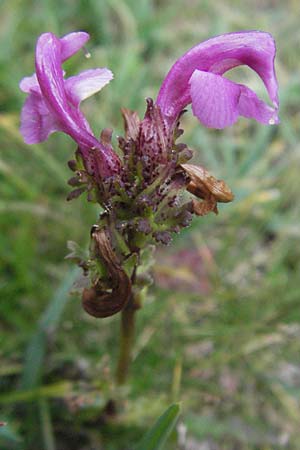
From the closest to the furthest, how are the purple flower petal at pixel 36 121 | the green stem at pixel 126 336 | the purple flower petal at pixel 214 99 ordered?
the purple flower petal at pixel 214 99
the purple flower petal at pixel 36 121
the green stem at pixel 126 336

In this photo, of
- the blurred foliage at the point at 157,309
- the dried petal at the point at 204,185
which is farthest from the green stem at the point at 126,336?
the dried petal at the point at 204,185

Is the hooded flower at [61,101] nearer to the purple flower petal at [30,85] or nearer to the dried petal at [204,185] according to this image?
the purple flower petal at [30,85]

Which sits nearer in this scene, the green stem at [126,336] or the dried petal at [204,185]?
the dried petal at [204,185]

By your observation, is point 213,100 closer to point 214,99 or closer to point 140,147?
point 214,99

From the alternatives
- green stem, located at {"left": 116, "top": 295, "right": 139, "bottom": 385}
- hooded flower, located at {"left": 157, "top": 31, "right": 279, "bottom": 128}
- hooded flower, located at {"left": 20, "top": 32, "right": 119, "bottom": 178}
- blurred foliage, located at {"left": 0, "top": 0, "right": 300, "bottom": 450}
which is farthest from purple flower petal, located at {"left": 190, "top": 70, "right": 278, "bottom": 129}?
blurred foliage, located at {"left": 0, "top": 0, "right": 300, "bottom": 450}

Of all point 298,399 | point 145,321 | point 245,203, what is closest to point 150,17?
point 245,203

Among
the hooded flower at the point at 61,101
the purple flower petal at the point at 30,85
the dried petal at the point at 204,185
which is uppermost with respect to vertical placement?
the purple flower petal at the point at 30,85

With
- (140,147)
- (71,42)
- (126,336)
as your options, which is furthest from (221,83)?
(126,336)
